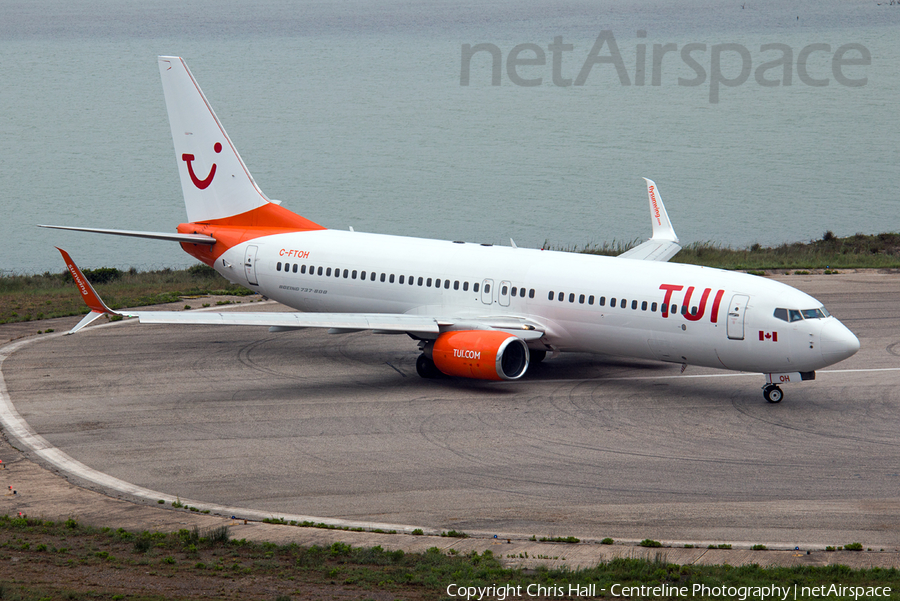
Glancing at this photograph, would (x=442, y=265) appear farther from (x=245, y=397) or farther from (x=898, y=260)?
(x=898, y=260)

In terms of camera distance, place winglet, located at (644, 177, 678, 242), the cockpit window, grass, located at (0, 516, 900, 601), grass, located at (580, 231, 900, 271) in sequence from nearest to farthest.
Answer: grass, located at (0, 516, 900, 601)
the cockpit window
winglet, located at (644, 177, 678, 242)
grass, located at (580, 231, 900, 271)

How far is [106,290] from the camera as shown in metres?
50.5

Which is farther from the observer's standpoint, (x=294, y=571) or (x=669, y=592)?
(x=294, y=571)

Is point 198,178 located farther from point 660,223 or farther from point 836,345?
point 836,345

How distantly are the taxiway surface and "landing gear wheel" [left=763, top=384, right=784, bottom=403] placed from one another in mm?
497

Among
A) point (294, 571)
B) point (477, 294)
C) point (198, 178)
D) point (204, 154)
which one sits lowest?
point (294, 571)

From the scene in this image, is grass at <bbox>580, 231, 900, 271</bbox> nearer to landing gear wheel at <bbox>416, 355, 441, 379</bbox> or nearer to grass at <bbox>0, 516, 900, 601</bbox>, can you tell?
landing gear wheel at <bbox>416, 355, 441, 379</bbox>

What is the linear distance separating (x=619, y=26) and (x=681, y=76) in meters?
42.3

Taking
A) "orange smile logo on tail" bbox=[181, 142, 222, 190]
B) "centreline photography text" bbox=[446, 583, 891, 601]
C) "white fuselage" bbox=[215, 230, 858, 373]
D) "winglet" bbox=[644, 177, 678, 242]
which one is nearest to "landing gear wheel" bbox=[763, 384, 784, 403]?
"white fuselage" bbox=[215, 230, 858, 373]

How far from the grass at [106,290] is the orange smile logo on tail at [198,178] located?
27.4 ft

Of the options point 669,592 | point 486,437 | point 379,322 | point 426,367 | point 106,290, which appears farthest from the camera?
point 106,290

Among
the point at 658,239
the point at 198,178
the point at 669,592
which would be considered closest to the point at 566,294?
the point at 658,239

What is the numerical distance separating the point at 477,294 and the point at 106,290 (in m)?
24.4

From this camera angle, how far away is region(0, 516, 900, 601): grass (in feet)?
53.9
